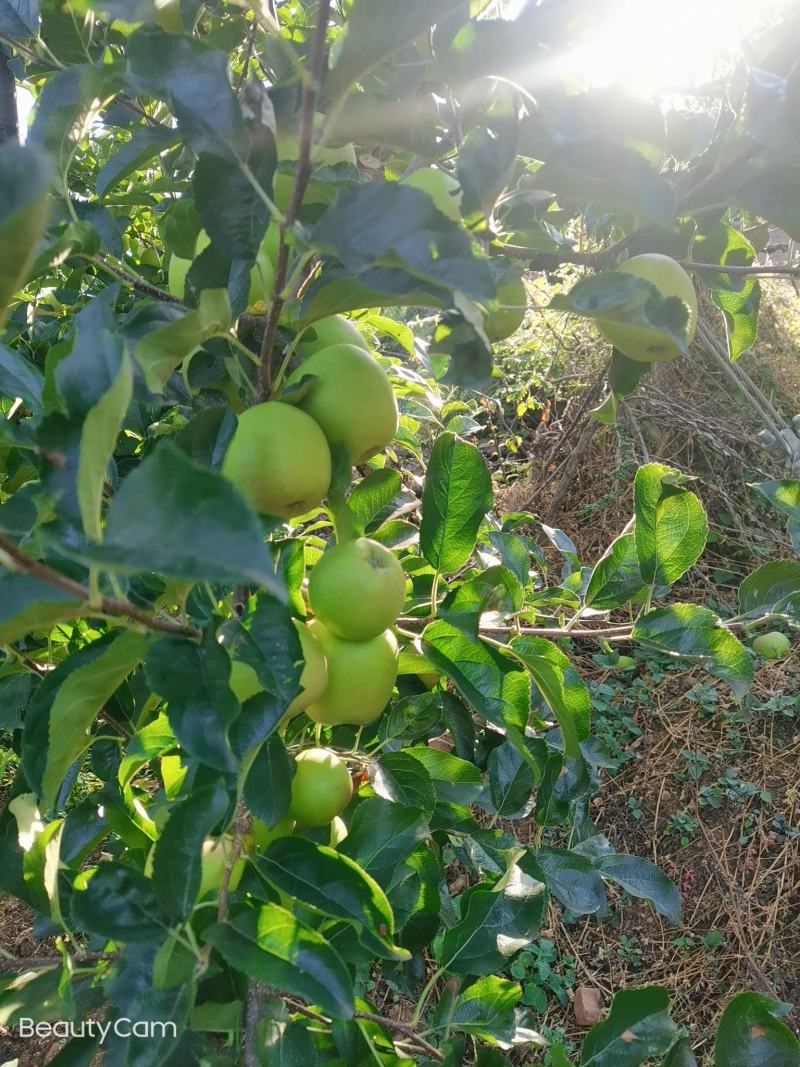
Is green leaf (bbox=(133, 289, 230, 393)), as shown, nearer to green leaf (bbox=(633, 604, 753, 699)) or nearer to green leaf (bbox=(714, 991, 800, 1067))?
green leaf (bbox=(633, 604, 753, 699))

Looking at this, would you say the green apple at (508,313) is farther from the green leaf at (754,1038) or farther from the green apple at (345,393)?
the green leaf at (754,1038)

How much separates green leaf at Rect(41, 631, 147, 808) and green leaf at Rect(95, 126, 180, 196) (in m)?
0.45

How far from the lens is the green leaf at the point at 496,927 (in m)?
0.87

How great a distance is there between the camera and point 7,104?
1.39 m

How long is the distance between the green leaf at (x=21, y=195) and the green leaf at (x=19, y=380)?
1.51ft

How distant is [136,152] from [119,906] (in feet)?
2.19

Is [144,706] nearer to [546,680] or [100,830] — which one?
[100,830]

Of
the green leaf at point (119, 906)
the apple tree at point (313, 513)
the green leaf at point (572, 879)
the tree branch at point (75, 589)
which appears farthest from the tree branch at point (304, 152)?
the green leaf at point (572, 879)

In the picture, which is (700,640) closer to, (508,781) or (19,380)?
(508,781)

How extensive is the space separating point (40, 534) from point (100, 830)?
2.12 feet

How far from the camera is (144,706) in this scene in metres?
0.89

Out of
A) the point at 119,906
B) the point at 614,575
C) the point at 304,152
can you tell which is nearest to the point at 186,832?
the point at 119,906

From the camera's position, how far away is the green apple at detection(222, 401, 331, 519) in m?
0.58

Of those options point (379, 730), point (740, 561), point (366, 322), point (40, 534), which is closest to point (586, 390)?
point (740, 561)
